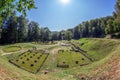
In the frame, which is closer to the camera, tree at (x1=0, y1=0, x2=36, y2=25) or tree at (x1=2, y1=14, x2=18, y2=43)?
tree at (x1=0, y1=0, x2=36, y2=25)

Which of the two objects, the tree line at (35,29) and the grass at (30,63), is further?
the tree line at (35,29)

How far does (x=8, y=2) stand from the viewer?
13.7 meters

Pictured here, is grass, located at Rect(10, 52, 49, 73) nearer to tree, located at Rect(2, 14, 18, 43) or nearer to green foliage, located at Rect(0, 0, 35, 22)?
green foliage, located at Rect(0, 0, 35, 22)

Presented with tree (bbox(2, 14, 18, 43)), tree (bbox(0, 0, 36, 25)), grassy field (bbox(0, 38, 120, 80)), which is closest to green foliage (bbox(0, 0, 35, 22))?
tree (bbox(0, 0, 36, 25))

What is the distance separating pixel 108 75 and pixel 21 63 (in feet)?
101

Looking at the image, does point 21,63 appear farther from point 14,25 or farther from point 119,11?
point 14,25

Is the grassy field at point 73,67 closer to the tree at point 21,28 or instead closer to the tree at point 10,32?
the tree at point 10,32

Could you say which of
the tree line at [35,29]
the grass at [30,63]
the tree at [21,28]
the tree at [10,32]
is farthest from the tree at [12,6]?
the tree at [21,28]

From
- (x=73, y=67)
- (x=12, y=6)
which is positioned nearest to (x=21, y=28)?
(x=73, y=67)

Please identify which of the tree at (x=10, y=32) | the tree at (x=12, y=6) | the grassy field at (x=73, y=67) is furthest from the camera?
the tree at (x=10, y=32)

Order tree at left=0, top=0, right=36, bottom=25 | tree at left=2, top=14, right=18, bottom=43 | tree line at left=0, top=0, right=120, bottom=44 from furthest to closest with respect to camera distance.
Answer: tree at left=2, top=14, right=18, bottom=43 < tree line at left=0, top=0, right=120, bottom=44 < tree at left=0, top=0, right=36, bottom=25

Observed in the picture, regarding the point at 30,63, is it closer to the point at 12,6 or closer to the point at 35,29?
the point at 12,6

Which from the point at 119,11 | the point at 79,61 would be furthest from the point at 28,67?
the point at 119,11

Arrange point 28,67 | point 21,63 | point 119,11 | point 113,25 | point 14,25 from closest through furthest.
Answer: point 28,67, point 21,63, point 119,11, point 113,25, point 14,25
